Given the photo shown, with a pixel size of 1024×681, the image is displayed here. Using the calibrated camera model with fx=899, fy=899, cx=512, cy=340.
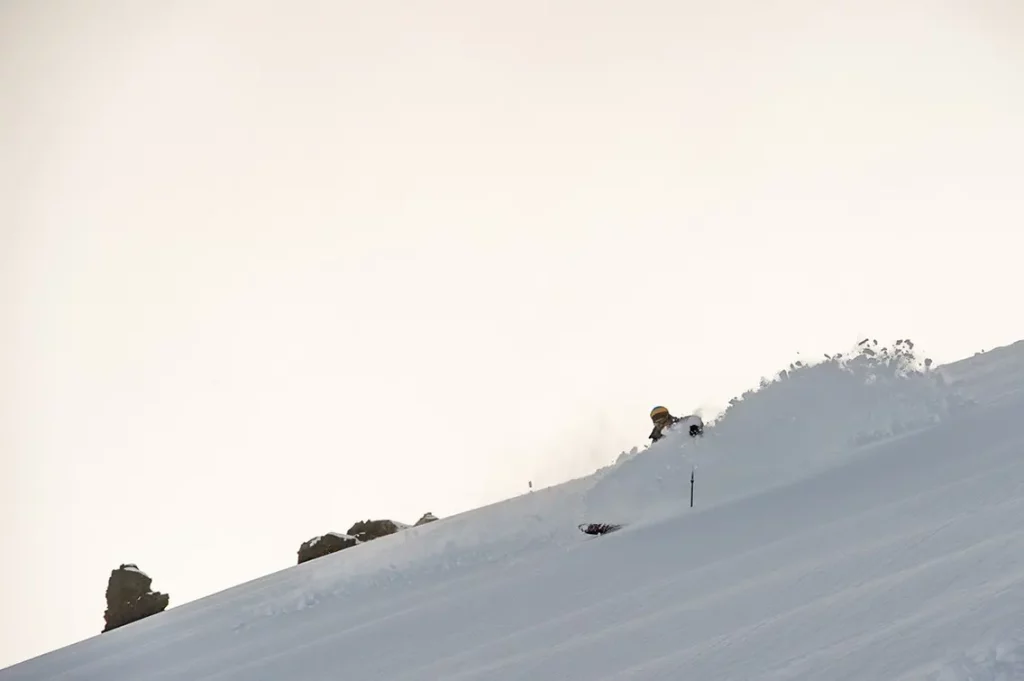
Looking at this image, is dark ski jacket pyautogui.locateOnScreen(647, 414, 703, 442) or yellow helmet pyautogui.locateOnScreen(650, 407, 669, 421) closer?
dark ski jacket pyautogui.locateOnScreen(647, 414, 703, 442)

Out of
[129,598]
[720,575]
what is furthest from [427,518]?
[720,575]

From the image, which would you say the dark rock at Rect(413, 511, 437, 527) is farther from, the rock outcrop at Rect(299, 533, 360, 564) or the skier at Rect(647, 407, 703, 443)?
the skier at Rect(647, 407, 703, 443)

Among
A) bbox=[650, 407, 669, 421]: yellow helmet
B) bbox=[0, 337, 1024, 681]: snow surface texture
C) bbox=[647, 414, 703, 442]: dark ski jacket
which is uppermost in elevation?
bbox=[650, 407, 669, 421]: yellow helmet

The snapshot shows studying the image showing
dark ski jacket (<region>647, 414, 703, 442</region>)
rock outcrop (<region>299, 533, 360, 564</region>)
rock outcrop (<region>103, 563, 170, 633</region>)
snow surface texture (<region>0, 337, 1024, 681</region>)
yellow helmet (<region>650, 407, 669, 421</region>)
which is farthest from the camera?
rock outcrop (<region>103, 563, 170, 633</region>)

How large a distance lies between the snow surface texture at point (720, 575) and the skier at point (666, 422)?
1.02 feet

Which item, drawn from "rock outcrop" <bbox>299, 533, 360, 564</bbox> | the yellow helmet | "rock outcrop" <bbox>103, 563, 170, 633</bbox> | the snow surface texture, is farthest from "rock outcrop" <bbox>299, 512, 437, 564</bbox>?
the yellow helmet

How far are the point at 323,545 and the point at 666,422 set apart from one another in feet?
45.2

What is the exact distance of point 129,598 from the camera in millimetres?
30203

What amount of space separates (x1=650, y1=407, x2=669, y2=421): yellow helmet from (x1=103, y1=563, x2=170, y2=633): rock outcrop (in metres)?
20.1

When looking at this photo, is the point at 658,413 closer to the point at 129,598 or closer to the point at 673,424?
the point at 673,424

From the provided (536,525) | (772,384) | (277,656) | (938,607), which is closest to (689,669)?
(938,607)

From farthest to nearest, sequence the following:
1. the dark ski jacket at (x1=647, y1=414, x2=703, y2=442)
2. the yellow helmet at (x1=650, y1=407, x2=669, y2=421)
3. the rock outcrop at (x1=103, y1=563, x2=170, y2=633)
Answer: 1. the rock outcrop at (x1=103, y1=563, x2=170, y2=633)
2. the yellow helmet at (x1=650, y1=407, x2=669, y2=421)
3. the dark ski jacket at (x1=647, y1=414, x2=703, y2=442)

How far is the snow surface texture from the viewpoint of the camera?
6934mm

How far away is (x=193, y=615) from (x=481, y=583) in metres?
7.71
